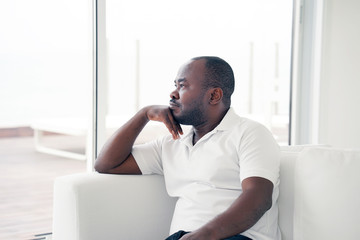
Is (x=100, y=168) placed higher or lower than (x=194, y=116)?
lower

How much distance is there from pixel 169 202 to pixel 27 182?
1.80 metres

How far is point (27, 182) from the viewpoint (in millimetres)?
3434

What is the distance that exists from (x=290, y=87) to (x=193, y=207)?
7.02ft

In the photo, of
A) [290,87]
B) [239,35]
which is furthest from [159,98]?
[290,87]

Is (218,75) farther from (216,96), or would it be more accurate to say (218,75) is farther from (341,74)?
(341,74)

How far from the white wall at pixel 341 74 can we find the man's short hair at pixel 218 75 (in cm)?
184

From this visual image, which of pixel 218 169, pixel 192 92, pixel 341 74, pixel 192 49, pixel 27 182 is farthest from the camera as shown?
pixel 341 74

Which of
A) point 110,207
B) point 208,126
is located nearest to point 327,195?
point 208,126

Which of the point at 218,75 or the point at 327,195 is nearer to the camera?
the point at 327,195

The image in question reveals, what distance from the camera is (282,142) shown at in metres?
3.89

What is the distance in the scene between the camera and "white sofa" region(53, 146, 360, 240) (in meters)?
1.60

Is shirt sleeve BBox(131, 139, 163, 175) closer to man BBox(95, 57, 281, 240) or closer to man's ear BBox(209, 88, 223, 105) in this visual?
man BBox(95, 57, 281, 240)

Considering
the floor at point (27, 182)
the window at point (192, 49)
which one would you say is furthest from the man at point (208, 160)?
the floor at point (27, 182)

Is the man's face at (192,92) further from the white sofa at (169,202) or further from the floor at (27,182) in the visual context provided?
the floor at (27,182)
